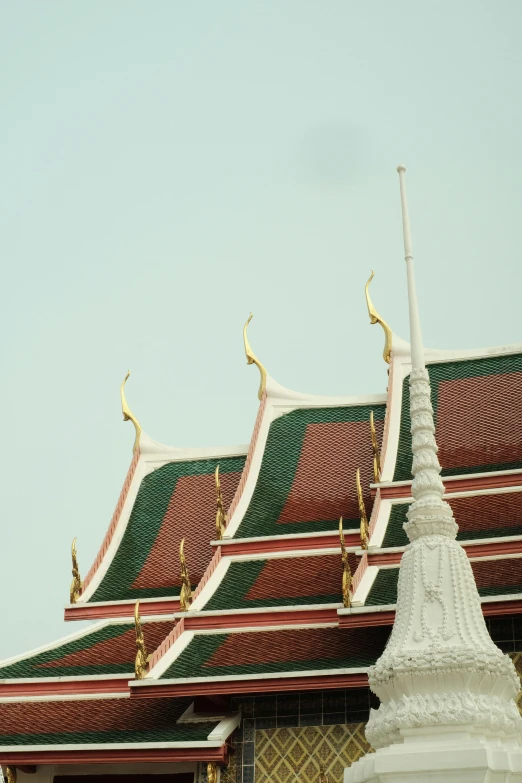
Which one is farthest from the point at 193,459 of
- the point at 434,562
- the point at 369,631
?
the point at 434,562

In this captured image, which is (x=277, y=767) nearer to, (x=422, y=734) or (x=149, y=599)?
(x=149, y=599)

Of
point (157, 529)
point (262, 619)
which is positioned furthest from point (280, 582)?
point (157, 529)

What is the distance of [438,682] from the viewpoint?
5188 mm

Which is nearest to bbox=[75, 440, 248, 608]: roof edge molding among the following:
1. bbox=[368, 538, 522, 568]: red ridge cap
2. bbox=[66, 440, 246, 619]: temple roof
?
bbox=[66, 440, 246, 619]: temple roof

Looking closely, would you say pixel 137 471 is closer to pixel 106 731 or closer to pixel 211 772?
pixel 106 731

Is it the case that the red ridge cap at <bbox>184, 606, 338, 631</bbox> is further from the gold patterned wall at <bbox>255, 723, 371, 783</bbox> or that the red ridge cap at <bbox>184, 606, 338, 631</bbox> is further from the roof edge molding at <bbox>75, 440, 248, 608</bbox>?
the roof edge molding at <bbox>75, 440, 248, 608</bbox>

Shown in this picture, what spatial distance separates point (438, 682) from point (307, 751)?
504 cm

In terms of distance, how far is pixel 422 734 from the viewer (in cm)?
513

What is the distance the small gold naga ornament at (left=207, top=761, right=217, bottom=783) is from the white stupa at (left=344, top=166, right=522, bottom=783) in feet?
Result: 15.0

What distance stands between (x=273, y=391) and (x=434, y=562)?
373 inches

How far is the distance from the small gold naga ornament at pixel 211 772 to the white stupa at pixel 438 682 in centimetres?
456

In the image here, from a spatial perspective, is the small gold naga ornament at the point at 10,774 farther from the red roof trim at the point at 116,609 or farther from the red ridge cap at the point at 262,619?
the red roof trim at the point at 116,609

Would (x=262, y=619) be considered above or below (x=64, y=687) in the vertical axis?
above

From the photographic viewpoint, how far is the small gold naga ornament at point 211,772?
983 centimetres
